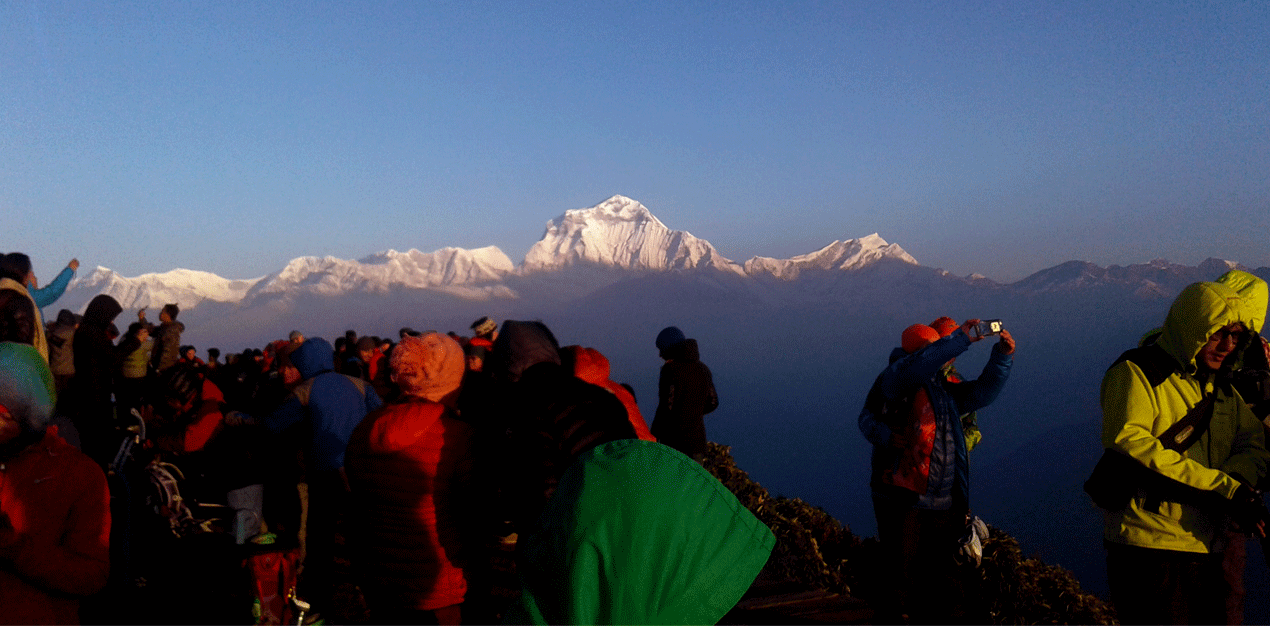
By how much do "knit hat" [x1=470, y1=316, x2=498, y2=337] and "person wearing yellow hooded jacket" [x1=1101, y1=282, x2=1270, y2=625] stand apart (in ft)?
16.5

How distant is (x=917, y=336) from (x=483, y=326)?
398 cm

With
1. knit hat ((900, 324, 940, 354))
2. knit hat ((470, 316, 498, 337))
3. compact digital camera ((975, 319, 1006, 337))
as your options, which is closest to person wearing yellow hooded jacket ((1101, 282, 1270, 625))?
compact digital camera ((975, 319, 1006, 337))

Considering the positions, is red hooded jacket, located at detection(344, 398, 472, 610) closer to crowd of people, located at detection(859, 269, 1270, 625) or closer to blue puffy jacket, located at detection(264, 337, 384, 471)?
blue puffy jacket, located at detection(264, 337, 384, 471)

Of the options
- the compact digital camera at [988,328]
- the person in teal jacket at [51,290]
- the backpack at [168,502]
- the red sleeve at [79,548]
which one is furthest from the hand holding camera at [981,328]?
the person in teal jacket at [51,290]

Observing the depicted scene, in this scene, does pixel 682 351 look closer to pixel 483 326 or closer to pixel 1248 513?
pixel 483 326

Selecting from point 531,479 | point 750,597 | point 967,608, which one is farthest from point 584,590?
point 750,597

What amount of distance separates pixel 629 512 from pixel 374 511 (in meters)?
2.17

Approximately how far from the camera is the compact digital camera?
3748 millimetres

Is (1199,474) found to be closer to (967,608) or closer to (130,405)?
(967,608)

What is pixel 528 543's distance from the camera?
133 cm

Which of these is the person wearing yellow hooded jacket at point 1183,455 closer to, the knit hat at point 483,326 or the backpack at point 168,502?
the knit hat at point 483,326

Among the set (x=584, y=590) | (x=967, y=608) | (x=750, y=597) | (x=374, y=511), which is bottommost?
(x=750, y=597)

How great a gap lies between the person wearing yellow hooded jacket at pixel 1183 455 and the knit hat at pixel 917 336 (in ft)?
4.23

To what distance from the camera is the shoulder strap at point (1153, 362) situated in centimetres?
293
